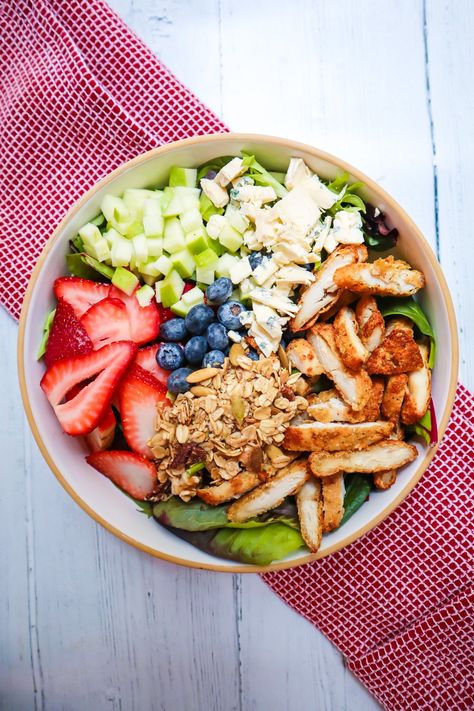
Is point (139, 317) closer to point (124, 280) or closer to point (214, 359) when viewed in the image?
point (124, 280)

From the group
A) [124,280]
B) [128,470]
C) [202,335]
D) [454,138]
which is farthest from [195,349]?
[454,138]

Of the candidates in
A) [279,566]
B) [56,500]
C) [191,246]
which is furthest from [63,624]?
[191,246]

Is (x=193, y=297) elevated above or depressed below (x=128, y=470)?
above

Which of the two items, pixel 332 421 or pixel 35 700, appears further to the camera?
pixel 35 700

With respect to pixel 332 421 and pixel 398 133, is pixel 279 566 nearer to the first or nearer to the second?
pixel 332 421

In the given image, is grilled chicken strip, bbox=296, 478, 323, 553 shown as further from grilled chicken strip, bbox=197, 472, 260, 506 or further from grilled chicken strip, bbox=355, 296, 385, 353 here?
grilled chicken strip, bbox=355, 296, 385, 353

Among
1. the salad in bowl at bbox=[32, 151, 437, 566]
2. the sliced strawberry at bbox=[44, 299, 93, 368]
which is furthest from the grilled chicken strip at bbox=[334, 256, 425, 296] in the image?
the sliced strawberry at bbox=[44, 299, 93, 368]
